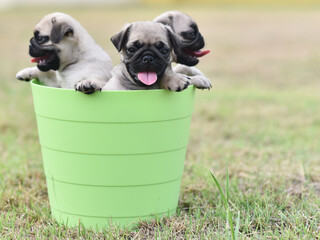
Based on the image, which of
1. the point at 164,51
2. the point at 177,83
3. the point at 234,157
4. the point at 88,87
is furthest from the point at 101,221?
the point at 234,157

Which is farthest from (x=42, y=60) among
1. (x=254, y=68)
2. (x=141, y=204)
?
(x=254, y=68)

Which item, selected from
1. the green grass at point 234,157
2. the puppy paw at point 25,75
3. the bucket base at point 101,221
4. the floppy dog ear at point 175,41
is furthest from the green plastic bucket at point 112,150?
the puppy paw at point 25,75

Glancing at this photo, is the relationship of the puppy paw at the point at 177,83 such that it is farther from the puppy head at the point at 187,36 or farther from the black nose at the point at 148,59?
the puppy head at the point at 187,36

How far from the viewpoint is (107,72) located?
299cm

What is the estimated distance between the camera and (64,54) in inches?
118

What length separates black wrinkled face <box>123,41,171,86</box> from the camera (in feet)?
7.84

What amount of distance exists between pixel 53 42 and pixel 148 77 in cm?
76

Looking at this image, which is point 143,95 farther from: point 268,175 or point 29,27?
point 29,27

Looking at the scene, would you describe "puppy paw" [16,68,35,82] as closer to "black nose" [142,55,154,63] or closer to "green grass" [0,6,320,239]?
"green grass" [0,6,320,239]

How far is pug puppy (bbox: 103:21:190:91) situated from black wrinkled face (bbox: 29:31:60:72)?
0.57 metres

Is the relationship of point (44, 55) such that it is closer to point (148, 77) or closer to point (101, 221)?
point (148, 77)

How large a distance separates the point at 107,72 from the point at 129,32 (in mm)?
537

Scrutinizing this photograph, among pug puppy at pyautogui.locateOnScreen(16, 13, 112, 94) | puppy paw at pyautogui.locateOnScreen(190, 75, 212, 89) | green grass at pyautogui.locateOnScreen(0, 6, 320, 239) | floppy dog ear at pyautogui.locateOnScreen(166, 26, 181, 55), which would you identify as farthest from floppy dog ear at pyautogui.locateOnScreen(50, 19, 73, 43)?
green grass at pyautogui.locateOnScreen(0, 6, 320, 239)

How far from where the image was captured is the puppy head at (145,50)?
7.88 ft
